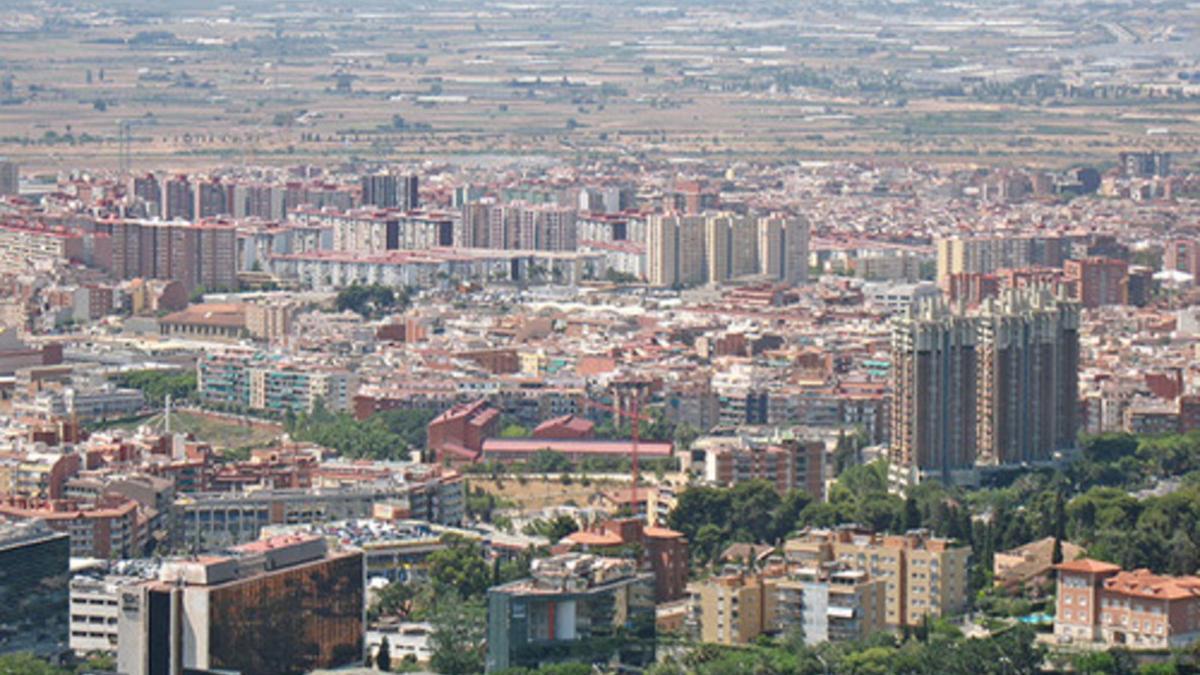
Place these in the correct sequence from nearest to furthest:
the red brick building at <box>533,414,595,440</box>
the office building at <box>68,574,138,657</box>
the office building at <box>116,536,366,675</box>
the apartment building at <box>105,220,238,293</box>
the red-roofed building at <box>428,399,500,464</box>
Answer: the office building at <box>116,536,366,675</box> → the office building at <box>68,574,138,657</box> → the red-roofed building at <box>428,399,500,464</box> → the red brick building at <box>533,414,595,440</box> → the apartment building at <box>105,220,238,293</box>

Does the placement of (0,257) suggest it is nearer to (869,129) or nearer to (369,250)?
(369,250)

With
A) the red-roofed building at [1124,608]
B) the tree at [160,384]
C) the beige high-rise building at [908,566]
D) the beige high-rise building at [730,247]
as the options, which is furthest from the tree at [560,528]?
the beige high-rise building at [730,247]

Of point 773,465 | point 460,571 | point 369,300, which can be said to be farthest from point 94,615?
point 369,300

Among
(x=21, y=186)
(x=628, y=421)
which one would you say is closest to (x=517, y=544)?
(x=628, y=421)

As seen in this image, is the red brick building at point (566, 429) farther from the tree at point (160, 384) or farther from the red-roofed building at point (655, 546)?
the red-roofed building at point (655, 546)

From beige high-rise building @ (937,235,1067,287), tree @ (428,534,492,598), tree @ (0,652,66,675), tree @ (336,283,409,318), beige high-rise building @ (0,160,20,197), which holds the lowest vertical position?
tree @ (0,652,66,675)

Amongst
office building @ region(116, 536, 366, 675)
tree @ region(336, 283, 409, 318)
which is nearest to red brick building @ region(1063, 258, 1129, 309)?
tree @ region(336, 283, 409, 318)

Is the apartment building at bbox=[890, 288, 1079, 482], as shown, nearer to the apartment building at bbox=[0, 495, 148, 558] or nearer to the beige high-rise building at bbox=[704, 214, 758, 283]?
the apartment building at bbox=[0, 495, 148, 558]
